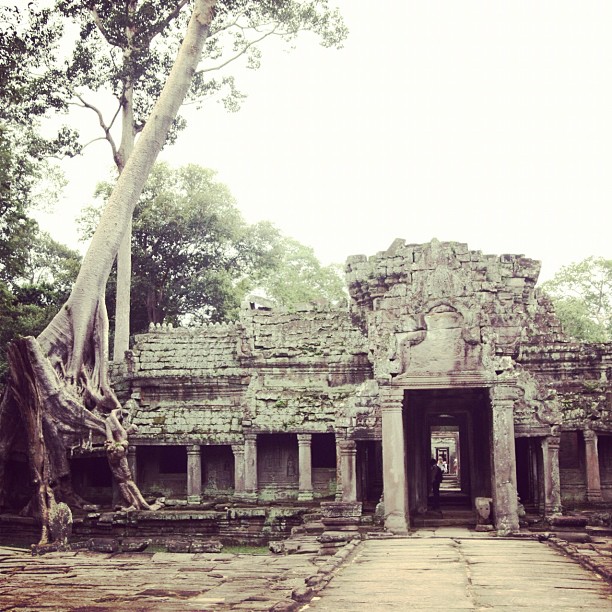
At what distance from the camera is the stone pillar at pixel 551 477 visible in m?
13.1

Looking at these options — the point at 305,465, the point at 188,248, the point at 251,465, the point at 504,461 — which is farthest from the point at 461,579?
the point at 188,248

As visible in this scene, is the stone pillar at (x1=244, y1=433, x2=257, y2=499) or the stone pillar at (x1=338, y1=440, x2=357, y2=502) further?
the stone pillar at (x1=244, y1=433, x2=257, y2=499)

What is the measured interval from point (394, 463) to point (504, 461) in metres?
1.59

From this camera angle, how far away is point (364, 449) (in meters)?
15.3

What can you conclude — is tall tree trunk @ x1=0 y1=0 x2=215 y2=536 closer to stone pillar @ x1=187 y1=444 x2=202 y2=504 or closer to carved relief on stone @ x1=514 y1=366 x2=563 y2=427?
stone pillar @ x1=187 y1=444 x2=202 y2=504

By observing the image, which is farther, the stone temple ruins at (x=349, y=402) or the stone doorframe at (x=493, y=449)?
the stone temple ruins at (x=349, y=402)

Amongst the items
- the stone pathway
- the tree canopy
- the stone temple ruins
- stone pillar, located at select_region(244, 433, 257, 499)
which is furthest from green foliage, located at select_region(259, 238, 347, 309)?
the stone pathway

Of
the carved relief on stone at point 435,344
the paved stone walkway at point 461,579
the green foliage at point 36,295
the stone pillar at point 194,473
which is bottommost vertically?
the paved stone walkway at point 461,579

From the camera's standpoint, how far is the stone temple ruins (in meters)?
13.5

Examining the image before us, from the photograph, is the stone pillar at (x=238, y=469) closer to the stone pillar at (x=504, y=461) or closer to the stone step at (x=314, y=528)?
the stone step at (x=314, y=528)

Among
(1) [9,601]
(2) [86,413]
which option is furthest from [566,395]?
(1) [9,601]

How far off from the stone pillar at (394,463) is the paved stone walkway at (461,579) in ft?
2.93

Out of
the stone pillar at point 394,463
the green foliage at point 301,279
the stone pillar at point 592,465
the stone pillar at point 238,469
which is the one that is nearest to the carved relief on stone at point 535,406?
the stone pillar at point 394,463

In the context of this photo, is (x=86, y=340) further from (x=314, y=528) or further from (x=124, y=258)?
(x=124, y=258)
